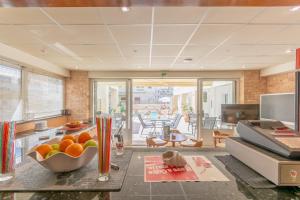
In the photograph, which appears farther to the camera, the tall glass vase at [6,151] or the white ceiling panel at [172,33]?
the white ceiling panel at [172,33]

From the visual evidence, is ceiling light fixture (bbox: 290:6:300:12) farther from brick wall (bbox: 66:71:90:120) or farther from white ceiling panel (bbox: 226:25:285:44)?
brick wall (bbox: 66:71:90:120)

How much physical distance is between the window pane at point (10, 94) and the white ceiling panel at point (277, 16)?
3.68 metres

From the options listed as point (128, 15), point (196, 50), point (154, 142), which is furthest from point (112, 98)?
point (128, 15)

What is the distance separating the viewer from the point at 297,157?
836mm

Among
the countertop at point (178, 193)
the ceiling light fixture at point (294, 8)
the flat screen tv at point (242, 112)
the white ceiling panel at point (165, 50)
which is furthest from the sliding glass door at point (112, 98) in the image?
the countertop at point (178, 193)

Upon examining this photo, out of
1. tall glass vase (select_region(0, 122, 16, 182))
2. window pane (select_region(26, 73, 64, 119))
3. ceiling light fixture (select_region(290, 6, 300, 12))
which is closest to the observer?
tall glass vase (select_region(0, 122, 16, 182))

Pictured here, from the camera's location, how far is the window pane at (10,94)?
3.30 metres

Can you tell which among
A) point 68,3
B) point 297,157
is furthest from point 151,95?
point 297,157

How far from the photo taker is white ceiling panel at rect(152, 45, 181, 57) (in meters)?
3.32

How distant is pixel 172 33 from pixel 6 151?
2.27 metres

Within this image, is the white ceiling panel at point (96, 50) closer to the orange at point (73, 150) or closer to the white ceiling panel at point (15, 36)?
the white ceiling panel at point (15, 36)

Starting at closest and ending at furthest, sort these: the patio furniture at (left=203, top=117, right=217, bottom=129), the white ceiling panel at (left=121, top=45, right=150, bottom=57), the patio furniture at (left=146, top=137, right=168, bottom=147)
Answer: the white ceiling panel at (left=121, top=45, right=150, bottom=57)
the patio furniture at (left=146, top=137, right=168, bottom=147)
the patio furniture at (left=203, top=117, right=217, bottom=129)

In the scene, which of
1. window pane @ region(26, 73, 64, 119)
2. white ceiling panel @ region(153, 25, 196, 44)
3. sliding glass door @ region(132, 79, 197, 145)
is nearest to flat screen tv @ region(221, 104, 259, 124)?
sliding glass door @ region(132, 79, 197, 145)

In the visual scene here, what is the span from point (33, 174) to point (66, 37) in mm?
2263
